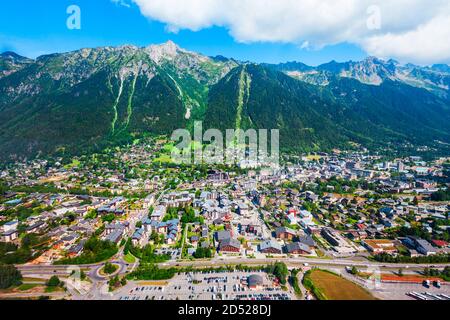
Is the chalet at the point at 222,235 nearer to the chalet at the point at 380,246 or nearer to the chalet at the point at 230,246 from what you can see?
the chalet at the point at 230,246

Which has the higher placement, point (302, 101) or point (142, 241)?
point (302, 101)

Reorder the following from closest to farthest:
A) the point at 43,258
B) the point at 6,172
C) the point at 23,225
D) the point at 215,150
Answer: the point at 43,258 → the point at 23,225 → the point at 6,172 → the point at 215,150

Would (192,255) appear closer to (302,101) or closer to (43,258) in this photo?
(43,258)

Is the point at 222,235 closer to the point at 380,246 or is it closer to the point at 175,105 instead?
the point at 380,246

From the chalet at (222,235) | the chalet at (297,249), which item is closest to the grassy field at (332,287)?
the chalet at (297,249)
